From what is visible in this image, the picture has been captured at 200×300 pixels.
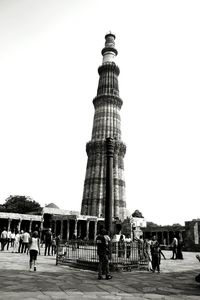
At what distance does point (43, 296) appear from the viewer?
5.02m

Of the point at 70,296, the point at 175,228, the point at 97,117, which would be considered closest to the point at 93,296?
the point at 70,296

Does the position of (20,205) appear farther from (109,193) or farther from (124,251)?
(124,251)

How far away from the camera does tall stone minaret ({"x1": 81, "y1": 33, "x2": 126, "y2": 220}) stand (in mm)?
46903

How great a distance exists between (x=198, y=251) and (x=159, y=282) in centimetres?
1653

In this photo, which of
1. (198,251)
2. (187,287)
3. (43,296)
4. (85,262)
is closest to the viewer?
(43,296)

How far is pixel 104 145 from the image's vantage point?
4972 cm

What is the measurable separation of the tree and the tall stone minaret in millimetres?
19985

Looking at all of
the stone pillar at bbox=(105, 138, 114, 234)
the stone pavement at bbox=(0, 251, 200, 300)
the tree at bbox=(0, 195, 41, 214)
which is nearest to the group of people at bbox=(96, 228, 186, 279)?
the stone pavement at bbox=(0, 251, 200, 300)

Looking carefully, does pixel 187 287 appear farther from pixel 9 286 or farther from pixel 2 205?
pixel 2 205

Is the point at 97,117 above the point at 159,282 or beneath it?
above

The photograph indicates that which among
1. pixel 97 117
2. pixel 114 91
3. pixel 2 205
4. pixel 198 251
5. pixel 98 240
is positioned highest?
pixel 114 91

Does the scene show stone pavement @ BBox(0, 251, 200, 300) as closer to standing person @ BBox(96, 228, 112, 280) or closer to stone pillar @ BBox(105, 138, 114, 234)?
standing person @ BBox(96, 228, 112, 280)

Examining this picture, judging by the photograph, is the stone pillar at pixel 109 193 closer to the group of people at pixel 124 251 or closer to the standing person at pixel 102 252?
the group of people at pixel 124 251

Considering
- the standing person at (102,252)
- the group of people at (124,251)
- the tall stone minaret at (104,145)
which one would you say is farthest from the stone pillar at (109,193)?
the tall stone minaret at (104,145)
